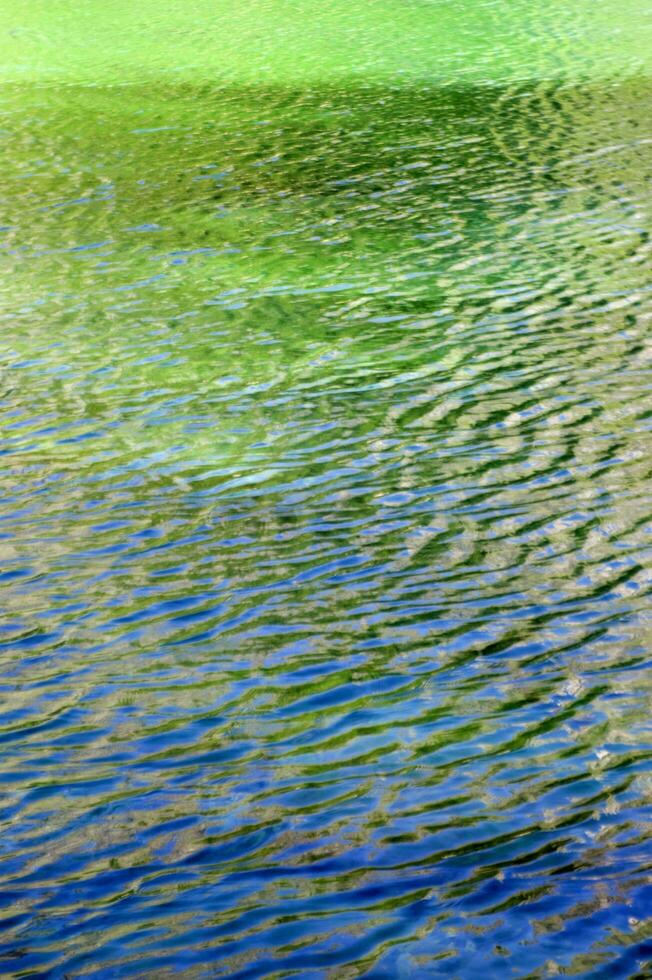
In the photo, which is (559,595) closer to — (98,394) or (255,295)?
(98,394)

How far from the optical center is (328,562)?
29.9 ft

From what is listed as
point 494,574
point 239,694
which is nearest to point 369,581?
point 494,574

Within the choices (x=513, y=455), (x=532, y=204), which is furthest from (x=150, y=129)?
(x=513, y=455)

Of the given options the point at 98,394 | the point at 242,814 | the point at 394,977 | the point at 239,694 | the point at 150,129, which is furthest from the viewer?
the point at 150,129

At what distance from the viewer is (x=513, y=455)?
34.8 ft

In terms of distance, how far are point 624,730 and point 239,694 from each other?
2218mm

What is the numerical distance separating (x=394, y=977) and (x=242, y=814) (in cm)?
134

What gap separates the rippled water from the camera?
6043mm

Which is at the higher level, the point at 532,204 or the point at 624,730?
the point at 532,204

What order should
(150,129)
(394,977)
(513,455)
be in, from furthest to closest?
(150,129) < (513,455) < (394,977)

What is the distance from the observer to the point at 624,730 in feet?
23.7

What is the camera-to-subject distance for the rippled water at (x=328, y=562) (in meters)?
6.04

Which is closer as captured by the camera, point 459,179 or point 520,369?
point 520,369

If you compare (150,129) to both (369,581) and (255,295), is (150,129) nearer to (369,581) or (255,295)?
(255,295)
